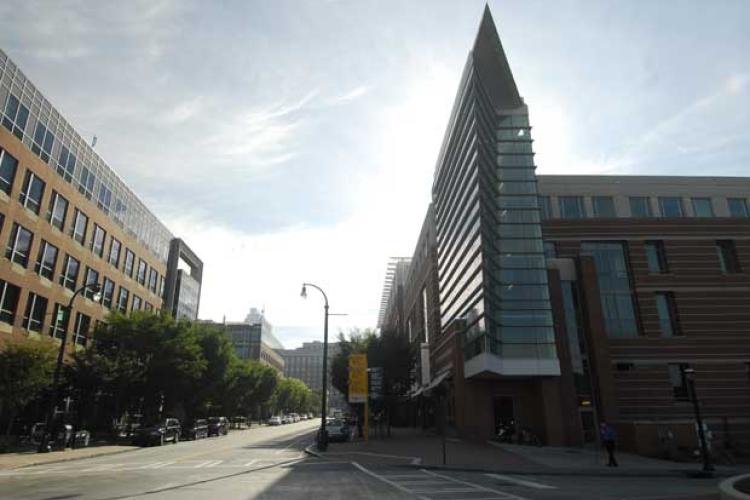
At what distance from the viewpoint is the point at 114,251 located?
5141 centimetres

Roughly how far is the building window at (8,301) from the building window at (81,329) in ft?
31.6

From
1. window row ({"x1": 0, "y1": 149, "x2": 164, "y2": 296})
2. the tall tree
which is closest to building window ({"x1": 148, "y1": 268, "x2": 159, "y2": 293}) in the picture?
window row ({"x1": 0, "y1": 149, "x2": 164, "y2": 296})

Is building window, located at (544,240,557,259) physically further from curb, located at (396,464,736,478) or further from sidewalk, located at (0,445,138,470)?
sidewalk, located at (0,445,138,470)

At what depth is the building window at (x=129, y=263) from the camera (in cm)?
5450

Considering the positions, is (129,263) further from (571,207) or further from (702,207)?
(702,207)

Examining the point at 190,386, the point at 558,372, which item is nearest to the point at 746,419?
the point at 558,372

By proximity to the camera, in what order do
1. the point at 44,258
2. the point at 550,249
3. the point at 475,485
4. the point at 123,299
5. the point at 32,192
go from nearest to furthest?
the point at 475,485 < the point at 32,192 < the point at 550,249 < the point at 44,258 < the point at 123,299

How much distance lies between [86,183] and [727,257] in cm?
5358

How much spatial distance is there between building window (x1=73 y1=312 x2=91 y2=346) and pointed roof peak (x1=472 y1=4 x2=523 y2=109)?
132ft

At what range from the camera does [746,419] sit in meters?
33.1

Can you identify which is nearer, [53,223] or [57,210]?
[53,223]

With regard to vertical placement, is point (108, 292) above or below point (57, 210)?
below

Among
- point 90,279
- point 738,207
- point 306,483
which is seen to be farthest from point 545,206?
point 90,279

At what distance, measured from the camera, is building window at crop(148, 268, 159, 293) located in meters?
61.0
